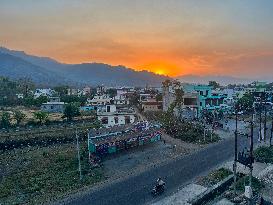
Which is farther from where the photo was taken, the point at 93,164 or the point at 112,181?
the point at 93,164

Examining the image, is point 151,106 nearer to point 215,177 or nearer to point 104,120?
point 104,120

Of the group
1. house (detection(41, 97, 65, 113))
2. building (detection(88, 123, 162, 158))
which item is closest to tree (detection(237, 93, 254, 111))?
building (detection(88, 123, 162, 158))

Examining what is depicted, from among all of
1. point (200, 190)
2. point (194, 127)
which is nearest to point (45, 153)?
point (200, 190)

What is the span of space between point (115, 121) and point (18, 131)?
705 inches

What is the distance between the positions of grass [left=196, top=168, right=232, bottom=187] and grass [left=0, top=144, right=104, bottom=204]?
12057mm

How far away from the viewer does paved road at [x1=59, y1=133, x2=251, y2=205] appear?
115 feet

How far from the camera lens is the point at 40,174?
1647 inches

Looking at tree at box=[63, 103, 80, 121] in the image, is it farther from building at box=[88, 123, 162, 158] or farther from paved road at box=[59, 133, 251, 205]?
paved road at box=[59, 133, 251, 205]

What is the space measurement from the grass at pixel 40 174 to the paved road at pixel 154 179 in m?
3.20

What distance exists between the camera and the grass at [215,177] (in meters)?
38.4

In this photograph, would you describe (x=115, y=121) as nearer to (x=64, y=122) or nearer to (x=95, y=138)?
(x=64, y=122)

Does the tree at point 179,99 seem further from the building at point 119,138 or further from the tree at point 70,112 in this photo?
the tree at point 70,112

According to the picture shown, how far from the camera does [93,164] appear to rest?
44719 millimetres

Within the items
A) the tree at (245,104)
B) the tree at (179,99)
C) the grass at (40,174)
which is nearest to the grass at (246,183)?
the grass at (40,174)
